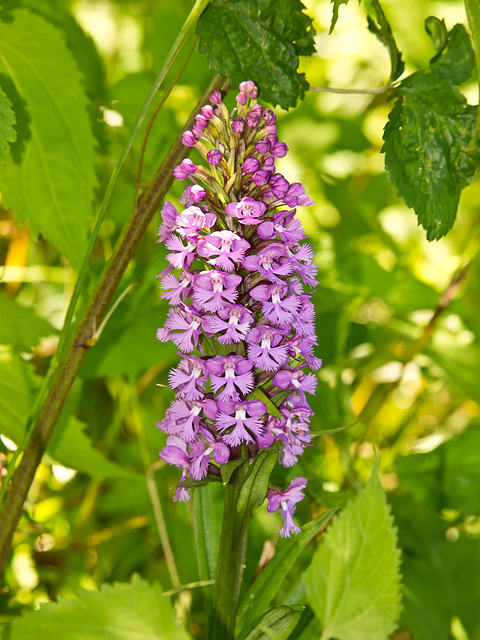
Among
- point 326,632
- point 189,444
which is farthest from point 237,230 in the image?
point 326,632

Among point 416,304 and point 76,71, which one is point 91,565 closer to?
point 416,304

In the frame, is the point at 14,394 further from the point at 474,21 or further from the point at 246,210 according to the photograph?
the point at 474,21

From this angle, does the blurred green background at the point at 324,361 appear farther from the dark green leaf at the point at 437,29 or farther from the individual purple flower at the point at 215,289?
the dark green leaf at the point at 437,29

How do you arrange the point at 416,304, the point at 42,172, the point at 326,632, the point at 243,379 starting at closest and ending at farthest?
the point at 326,632 → the point at 243,379 → the point at 42,172 → the point at 416,304

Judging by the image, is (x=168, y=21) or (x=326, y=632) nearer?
(x=326, y=632)

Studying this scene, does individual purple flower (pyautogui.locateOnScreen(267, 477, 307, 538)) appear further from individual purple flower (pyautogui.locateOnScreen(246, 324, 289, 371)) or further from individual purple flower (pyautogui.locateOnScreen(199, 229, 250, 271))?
individual purple flower (pyautogui.locateOnScreen(199, 229, 250, 271))

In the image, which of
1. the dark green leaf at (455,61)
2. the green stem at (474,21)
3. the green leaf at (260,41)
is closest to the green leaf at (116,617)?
the green leaf at (260,41)

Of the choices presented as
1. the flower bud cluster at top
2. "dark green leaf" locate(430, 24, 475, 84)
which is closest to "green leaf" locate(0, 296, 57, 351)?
the flower bud cluster at top
